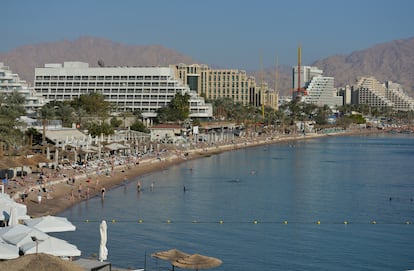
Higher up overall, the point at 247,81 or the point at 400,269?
the point at 247,81

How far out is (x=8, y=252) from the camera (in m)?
17.5

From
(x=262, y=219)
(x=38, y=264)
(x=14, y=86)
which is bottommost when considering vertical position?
(x=262, y=219)

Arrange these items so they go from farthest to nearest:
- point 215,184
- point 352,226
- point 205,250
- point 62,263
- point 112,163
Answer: point 112,163 < point 215,184 < point 352,226 < point 205,250 < point 62,263

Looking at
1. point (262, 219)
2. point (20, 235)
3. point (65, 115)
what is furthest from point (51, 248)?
point (65, 115)

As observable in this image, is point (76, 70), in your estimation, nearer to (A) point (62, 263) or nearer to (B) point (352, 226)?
(B) point (352, 226)

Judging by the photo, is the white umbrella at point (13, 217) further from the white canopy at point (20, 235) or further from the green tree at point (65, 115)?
the green tree at point (65, 115)

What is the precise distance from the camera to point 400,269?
24172 mm

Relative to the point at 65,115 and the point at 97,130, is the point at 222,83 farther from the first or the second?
the point at 97,130

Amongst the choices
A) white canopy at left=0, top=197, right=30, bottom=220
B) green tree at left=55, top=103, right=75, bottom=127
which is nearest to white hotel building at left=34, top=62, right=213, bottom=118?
green tree at left=55, top=103, right=75, bottom=127

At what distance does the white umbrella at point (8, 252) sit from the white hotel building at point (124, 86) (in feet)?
290

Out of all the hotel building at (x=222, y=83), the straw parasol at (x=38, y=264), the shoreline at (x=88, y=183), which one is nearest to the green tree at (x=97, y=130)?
the shoreline at (x=88, y=183)

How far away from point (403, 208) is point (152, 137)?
4909 cm

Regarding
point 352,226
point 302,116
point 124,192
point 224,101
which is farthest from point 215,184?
point 302,116

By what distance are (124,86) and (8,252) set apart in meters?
93.9
